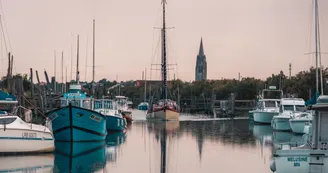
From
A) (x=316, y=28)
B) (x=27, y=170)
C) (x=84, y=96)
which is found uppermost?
(x=316, y=28)

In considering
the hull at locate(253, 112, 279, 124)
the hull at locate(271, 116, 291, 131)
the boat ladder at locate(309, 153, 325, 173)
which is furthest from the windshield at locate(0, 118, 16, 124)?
the hull at locate(253, 112, 279, 124)

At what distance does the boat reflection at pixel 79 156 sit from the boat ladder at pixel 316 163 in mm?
9254

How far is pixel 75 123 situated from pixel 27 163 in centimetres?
1029

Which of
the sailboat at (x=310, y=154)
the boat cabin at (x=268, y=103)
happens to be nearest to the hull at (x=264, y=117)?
the boat cabin at (x=268, y=103)

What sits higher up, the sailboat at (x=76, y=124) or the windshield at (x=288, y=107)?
the windshield at (x=288, y=107)

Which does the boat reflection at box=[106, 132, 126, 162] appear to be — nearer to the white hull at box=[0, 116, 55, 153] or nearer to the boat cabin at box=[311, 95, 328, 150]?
the white hull at box=[0, 116, 55, 153]

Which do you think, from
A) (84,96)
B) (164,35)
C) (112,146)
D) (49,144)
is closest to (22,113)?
(84,96)

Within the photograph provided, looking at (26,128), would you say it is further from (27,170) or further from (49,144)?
(27,170)

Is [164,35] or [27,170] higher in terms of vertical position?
[164,35]

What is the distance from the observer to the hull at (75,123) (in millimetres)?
39312

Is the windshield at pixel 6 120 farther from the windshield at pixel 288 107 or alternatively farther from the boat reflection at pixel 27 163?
the windshield at pixel 288 107

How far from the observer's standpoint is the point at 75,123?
1561 inches

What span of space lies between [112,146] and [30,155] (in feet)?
26.3

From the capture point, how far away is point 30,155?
107 feet
